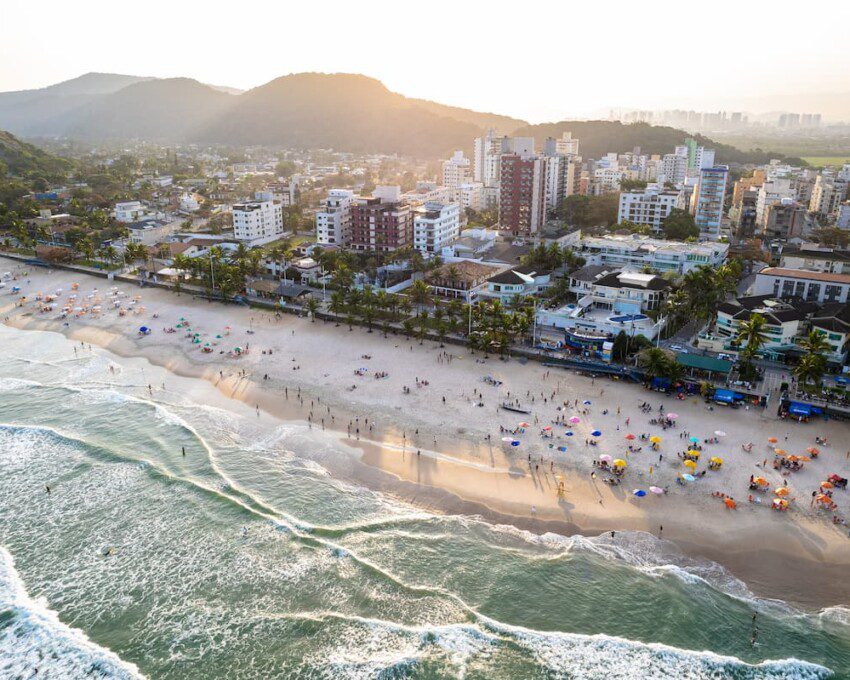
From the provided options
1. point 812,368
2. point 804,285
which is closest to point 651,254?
point 804,285

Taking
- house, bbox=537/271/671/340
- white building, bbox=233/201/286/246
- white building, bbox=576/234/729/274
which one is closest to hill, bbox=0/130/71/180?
white building, bbox=233/201/286/246

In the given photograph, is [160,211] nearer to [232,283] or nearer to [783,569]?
[232,283]

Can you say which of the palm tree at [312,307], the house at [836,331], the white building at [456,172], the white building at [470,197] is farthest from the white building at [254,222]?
the house at [836,331]

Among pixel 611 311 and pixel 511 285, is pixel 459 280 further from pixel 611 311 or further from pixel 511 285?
pixel 611 311

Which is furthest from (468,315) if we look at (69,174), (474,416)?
(69,174)

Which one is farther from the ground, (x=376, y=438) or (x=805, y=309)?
(x=805, y=309)

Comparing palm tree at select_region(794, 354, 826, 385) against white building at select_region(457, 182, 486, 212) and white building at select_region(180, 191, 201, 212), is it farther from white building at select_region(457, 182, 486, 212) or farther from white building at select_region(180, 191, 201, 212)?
white building at select_region(180, 191, 201, 212)
